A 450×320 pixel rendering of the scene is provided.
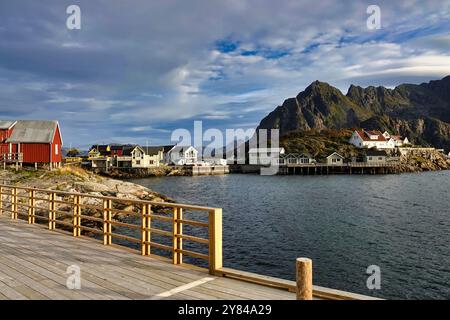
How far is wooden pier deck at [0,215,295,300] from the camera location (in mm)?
6051

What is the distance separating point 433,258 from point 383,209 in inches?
722

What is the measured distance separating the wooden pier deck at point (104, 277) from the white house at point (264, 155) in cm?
11812

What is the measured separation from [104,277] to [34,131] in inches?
1766

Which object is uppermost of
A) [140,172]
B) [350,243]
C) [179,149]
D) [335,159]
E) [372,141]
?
[372,141]

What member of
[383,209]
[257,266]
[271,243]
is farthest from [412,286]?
[383,209]

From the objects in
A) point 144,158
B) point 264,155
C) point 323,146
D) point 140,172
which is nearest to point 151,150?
point 144,158

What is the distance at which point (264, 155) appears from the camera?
133750 millimetres

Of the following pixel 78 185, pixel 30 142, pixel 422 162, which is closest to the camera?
pixel 78 185

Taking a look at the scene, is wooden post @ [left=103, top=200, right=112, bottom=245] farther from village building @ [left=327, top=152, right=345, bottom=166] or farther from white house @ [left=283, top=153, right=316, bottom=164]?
village building @ [left=327, top=152, right=345, bottom=166]

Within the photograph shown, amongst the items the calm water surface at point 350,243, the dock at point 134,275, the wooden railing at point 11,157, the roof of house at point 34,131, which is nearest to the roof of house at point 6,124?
the roof of house at point 34,131

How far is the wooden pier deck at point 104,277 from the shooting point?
605cm

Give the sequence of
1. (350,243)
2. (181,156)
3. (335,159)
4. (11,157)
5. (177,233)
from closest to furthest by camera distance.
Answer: (177,233)
(350,243)
(11,157)
(335,159)
(181,156)

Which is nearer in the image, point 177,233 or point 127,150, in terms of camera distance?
point 177,233

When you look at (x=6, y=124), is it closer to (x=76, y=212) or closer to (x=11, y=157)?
(x=11, y=157)
